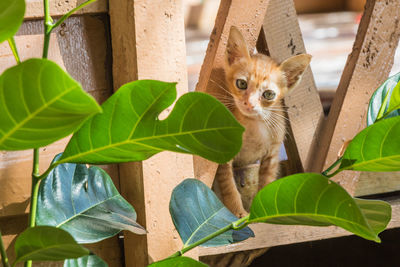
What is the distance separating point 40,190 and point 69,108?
1.21ft

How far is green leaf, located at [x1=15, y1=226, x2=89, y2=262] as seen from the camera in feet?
2.07

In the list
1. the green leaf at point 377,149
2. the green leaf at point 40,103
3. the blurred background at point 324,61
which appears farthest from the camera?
the blurred background at point 324,61

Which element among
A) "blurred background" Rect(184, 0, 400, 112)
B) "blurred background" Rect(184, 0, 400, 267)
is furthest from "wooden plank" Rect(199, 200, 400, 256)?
"blurred background" Rect(184, 0, 400, 112)

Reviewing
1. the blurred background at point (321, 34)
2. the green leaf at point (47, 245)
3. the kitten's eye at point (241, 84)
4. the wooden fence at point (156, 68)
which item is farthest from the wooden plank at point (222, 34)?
the blurred background at point (321, 34)

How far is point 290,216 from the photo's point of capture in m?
0.76

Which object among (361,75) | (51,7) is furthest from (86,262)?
(361,75)

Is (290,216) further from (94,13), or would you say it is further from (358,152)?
(94,13)

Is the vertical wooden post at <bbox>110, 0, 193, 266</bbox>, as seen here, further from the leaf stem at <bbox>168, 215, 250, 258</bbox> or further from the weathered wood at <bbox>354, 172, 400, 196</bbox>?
the weathered wood at <bbox>354, 172, 400, 196</bbox>

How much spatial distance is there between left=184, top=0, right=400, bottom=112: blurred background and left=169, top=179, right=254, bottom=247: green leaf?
1.76 meters

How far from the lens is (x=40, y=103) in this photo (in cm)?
56

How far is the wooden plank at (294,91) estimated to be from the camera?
4.74ft

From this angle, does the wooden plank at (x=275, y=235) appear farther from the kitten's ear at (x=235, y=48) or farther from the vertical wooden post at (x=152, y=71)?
the kitten's ear at (x=235, y=48)

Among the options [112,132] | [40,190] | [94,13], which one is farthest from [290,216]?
[94,13]

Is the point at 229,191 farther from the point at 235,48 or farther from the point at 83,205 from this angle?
the point at 83,205
